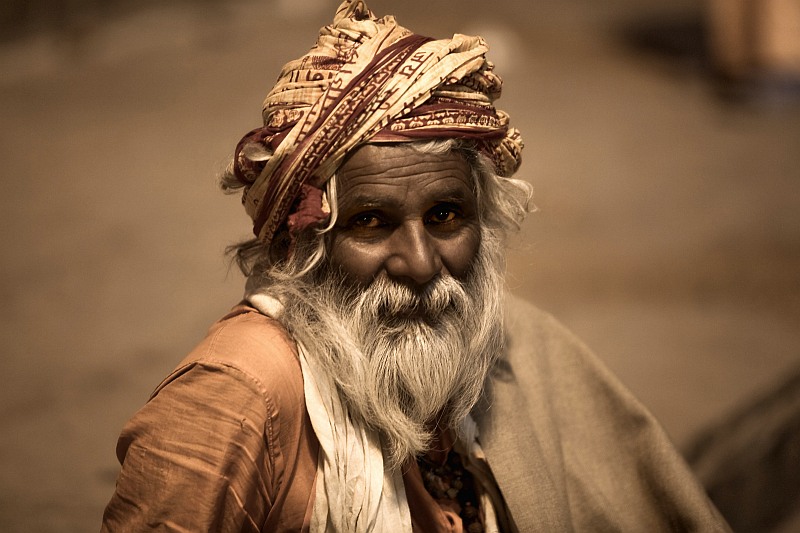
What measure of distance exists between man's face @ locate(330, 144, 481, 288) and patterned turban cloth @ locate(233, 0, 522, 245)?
0.19 ft

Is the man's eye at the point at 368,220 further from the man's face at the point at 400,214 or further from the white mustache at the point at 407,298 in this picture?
the white mustache at the point at 407,298

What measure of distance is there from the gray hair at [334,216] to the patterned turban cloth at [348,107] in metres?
0.03

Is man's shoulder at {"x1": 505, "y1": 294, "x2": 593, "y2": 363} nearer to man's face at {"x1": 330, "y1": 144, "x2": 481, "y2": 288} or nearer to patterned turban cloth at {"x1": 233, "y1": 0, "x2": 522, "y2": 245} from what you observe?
man's face at {"x1": 330, "y1": 144, "x2": 481, "y2": 288}

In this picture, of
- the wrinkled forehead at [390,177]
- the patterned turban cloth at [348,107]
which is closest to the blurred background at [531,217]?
the patterned turban cloth at [348,107]

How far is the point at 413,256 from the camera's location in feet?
7.62

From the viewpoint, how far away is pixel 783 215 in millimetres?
7551

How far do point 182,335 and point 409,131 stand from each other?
3.52m

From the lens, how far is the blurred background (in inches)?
183

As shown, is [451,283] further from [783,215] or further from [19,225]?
[783,215]

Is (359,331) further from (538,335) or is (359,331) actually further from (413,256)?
(538,335)

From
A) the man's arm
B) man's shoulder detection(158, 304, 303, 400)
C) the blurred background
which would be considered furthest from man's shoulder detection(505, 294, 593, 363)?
the man's arm

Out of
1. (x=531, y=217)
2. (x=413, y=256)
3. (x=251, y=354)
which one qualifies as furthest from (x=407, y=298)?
(x=531, y=217)

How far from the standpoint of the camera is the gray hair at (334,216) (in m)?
2.41

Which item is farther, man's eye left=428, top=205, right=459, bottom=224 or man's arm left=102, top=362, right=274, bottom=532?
man's eye left=428, top=205, right=459, bottom=224
